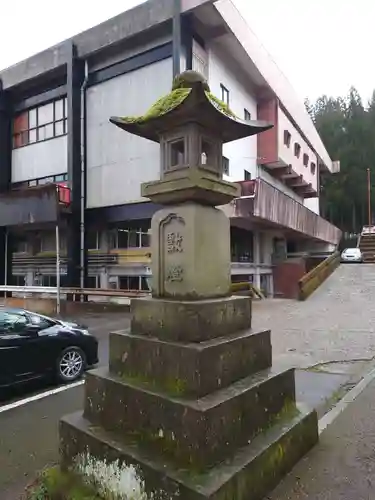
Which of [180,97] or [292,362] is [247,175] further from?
[180,97]

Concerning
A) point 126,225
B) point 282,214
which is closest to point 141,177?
point 126,225

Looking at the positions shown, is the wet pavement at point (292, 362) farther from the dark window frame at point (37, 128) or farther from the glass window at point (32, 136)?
the glass window at point (32, 136)

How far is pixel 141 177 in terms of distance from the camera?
16078 millimetres

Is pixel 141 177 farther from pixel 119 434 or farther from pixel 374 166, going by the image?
pixel 374 166

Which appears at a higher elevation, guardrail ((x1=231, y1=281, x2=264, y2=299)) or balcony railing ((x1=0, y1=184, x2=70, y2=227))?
balcony railing ((x1=0, y1=184, x2=70, y2=227))

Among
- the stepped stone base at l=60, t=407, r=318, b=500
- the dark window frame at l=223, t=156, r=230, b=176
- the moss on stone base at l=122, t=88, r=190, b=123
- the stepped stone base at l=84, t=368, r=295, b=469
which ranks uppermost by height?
the dark window frame at l=223, t=156, r=230, b=176

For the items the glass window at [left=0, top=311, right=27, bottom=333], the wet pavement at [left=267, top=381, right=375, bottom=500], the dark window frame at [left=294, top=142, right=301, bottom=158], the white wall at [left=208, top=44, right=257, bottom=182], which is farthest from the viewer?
the dark window frame at [left=294, top=142, right=301, bottom=158]

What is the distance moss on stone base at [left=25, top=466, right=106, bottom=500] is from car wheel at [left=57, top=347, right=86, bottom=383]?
3.16 metres

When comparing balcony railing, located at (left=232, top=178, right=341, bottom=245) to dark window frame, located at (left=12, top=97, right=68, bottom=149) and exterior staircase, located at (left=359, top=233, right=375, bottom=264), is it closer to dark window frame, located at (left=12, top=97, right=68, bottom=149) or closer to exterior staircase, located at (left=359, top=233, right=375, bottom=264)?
dark window frame, located at (left=12, top=97, right=68, bottom=149)


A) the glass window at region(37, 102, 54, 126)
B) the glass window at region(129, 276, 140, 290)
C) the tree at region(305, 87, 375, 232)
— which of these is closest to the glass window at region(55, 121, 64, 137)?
the glass window at region(37, 102, 54, 126)

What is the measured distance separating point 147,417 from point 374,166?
170 ft

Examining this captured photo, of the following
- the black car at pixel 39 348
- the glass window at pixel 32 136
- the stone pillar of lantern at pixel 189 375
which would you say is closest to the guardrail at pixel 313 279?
the black car at pixel 39 348

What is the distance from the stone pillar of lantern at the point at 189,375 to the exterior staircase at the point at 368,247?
35.2m

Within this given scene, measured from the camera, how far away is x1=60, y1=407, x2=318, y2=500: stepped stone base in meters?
2.69
